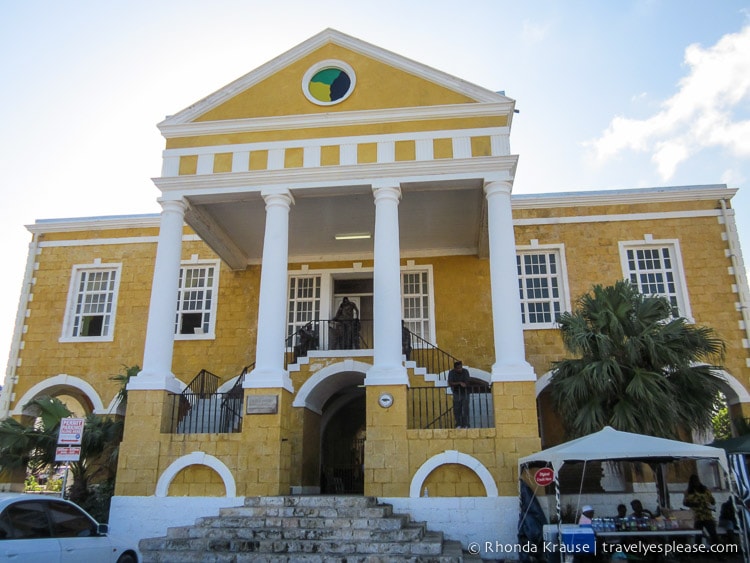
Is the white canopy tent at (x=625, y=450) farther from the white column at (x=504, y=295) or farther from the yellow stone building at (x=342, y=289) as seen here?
the white column at (x=504, y=295)

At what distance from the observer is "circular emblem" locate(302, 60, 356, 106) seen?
14023 millimetres

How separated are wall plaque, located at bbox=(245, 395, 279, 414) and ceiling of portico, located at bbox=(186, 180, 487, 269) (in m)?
4.45

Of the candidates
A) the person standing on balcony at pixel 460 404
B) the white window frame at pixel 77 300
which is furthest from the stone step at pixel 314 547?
the white window frame at pixel 77 300

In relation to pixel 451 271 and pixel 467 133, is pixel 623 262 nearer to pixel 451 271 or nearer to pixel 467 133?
pixel 451 271

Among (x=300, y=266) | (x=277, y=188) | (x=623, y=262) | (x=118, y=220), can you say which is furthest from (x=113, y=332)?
(x=623, y=262)

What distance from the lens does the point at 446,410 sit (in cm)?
1345

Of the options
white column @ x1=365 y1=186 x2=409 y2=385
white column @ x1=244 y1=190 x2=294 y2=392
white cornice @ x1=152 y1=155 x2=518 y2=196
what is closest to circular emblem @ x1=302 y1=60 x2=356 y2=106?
white cornice @ x1=152 y1=155 x2=518 y2=196

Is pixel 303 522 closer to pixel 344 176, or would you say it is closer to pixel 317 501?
pixel 317 501

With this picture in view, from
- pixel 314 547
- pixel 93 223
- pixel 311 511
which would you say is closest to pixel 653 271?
pixel 311 511

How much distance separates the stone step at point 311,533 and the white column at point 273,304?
114 inches

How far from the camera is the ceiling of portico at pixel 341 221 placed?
46.4 feet

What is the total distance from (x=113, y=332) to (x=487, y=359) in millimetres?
10781

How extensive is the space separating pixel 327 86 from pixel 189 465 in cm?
853

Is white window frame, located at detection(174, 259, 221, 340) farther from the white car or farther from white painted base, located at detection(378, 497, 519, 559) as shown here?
the white car
